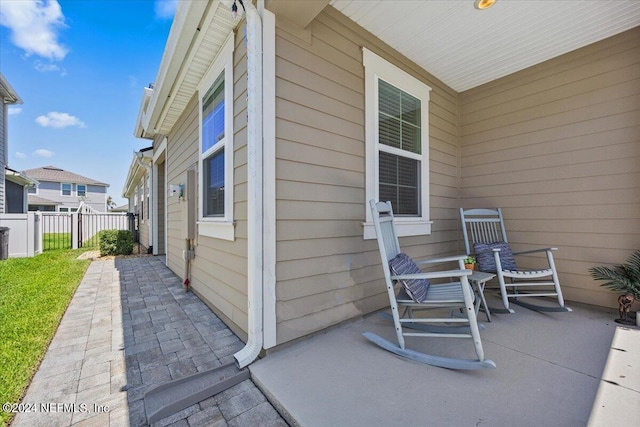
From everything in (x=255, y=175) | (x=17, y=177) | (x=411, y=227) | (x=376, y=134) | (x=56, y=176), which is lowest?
(x=411, y=227)

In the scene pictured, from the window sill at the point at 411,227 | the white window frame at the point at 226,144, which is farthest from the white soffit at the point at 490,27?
the window sill at the point at 411,227

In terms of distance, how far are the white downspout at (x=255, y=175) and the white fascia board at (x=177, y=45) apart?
0.63m

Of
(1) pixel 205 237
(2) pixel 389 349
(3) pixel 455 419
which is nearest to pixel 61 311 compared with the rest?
(1) pixel 205 237

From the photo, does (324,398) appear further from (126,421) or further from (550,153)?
(550,153)

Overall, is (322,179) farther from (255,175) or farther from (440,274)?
(440,274)

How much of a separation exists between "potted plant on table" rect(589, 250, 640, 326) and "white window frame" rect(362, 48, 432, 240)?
1.73 m

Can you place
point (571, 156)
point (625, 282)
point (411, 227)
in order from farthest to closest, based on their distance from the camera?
point (411, 227) → point (571, 156) → point (625, 282)

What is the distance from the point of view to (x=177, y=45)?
269cm

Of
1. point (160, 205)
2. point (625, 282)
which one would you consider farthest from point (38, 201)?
point (625, 282)

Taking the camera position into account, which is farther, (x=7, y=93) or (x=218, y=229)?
(x=7, y=93)

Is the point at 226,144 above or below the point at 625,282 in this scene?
above

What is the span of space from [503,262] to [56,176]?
1164 inches

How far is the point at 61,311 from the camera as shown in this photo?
2875mm

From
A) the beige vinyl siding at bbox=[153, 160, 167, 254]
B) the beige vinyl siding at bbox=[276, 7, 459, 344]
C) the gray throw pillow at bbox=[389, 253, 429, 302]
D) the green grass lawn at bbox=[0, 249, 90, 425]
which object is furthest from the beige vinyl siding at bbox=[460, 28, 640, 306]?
the beige vinyl siding at bbox=[153, 160, 167, 254]
